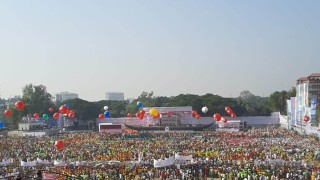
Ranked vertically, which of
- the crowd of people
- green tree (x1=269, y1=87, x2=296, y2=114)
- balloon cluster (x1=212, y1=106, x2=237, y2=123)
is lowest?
the crowd of people

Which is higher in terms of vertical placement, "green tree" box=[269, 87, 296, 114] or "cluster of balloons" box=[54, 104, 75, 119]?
"green tree" box=[269, 87, 296, 114]

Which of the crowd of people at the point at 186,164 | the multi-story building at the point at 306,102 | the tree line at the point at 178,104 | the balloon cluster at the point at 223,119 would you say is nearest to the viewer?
Answer: the crowd of people at the point at 186,164

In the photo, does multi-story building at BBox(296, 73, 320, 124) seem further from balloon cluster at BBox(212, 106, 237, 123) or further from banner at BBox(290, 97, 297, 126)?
balloon cluster at BBox(212, 106, 237, 123)

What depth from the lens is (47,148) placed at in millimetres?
37469

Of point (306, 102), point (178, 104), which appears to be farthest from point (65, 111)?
point (178, 104)

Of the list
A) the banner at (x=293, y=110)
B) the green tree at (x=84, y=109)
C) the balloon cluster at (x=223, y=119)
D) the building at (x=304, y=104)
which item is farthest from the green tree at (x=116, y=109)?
the balloon cluster at (x=223, y=119)

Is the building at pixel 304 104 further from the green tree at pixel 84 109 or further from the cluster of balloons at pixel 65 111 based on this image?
the green tree at pixel 84 109

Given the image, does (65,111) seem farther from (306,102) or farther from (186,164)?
(306,102)

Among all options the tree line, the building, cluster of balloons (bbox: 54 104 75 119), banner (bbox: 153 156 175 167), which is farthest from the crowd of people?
the tree line

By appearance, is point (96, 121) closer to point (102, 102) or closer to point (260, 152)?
point (102, 102)

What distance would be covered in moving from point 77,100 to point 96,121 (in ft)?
29.8

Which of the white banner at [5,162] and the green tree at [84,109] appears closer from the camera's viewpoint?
the white banner at [5,162]

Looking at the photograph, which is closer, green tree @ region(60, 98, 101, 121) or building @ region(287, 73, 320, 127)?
building @ region(287, 73, 320, 127)

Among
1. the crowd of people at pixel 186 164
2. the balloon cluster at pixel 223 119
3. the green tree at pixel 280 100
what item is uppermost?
the green tree at pixel 280 100
